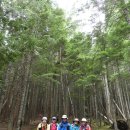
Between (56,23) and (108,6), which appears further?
(56,23)

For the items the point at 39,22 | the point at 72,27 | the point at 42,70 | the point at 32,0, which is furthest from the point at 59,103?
the point at 32,0

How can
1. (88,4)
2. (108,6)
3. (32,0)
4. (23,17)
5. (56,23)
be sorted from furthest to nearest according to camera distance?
(56,23) < (88,4) < (108,6) < (32,0) < (23,17)

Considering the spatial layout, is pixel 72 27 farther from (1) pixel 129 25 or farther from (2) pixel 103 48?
(1) pixel 129 25

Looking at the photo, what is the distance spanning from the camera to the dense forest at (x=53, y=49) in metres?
7.73

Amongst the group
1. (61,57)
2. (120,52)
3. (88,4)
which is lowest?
(120,52)

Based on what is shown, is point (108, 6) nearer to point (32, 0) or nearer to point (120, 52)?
point (120, 52)

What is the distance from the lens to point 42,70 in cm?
1662

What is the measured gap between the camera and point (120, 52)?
10.9m

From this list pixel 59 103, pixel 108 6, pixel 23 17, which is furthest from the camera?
pixel 59 103

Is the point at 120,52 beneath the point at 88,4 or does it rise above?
beneath

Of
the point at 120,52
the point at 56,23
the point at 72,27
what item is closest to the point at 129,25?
the point at 120,52

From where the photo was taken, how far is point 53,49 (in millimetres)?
16812

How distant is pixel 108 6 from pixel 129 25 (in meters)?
3.42

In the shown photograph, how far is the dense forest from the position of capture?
25.4 feet
